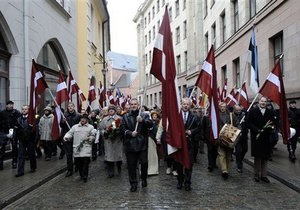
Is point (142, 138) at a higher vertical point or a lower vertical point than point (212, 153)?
higher

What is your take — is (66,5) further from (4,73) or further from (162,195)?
(162,195)

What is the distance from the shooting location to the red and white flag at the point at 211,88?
8.05 metres

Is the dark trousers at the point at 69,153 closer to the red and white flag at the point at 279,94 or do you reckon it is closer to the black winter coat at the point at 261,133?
the black winter coat at the point at 261,133

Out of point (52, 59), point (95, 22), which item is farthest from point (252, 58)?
point (95, 22)

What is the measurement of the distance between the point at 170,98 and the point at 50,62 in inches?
421

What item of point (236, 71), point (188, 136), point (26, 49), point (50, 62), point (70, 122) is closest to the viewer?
point (188, 136)

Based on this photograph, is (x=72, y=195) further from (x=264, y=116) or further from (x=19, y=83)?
(x=19, y=83)

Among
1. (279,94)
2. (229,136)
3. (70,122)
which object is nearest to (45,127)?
(70,122)

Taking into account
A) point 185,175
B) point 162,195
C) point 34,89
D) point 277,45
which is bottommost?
point 162,195

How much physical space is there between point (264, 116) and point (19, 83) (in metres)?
8.01

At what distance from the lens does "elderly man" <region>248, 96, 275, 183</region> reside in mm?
7973

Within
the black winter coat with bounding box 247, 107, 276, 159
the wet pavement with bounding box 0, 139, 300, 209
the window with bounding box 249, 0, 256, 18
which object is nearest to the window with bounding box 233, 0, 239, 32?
the window with bounding box 249, 0, 256, 18

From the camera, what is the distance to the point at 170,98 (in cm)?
700

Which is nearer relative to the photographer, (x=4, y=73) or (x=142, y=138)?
(x=142, y=138)
